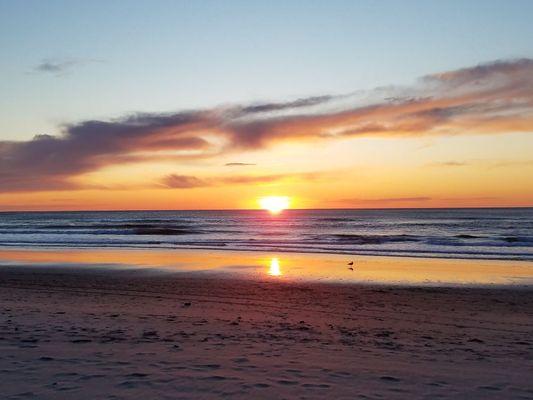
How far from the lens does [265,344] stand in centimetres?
899

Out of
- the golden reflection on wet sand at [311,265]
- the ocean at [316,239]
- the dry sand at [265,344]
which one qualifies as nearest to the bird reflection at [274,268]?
the golden reflection on wet sand at [311,265]

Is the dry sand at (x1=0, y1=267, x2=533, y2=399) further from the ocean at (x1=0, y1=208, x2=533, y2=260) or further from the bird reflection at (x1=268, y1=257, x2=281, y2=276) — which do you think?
the ocean at (x1=0, y1=208, x2=533, y2=260)

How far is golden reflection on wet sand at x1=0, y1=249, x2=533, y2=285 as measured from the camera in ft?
66.5

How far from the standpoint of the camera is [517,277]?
20703 millimetres

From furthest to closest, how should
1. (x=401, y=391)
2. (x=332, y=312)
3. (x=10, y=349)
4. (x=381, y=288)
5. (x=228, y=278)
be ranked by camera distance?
(x=228, y=278) → (x=381, y=288) → (x=332, y=312) → (x=10, y=349) → (x=401, y=391)

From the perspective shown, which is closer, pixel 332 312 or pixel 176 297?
pixel 332 312

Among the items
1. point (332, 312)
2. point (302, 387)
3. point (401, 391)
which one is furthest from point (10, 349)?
point (332, 312)

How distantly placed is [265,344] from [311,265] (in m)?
16.4

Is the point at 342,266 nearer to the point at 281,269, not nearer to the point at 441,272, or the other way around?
the point at 281,269

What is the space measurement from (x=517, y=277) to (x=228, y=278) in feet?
40.3

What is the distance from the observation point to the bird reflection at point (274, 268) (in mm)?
21891

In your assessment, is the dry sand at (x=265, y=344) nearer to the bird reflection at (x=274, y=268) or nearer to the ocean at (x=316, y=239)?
the bird reflection at (x=274, y=268)

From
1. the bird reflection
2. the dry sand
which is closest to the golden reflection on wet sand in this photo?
the bird reflection

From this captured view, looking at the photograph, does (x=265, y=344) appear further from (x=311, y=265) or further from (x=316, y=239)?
(x=316, y=239)
